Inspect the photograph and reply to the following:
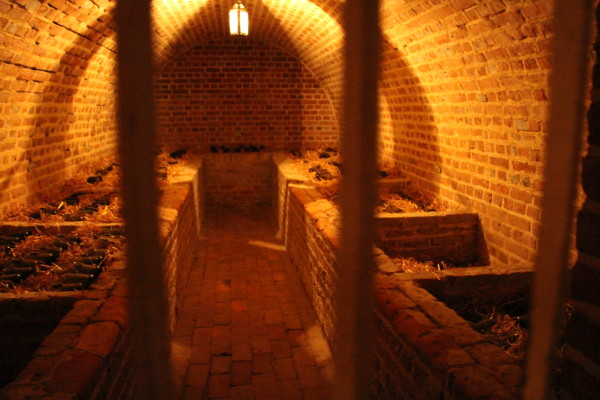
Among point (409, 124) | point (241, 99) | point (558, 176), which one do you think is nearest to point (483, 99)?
point (409, 124)

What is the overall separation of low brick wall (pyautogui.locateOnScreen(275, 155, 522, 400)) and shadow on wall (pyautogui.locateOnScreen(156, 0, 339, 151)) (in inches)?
241

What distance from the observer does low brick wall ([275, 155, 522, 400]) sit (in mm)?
1840

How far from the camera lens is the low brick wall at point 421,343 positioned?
1.84 metres

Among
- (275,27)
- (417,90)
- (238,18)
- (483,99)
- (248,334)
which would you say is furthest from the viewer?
(275,27)

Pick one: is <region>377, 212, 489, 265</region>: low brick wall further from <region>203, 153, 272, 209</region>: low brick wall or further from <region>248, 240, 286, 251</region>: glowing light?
<region>203, 153, 272, 209</region>: low brick wall

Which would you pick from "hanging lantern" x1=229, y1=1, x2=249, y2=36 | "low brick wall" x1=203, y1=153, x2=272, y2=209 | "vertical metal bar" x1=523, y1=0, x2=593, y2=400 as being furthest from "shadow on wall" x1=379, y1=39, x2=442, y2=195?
"vertical metal bar" x1=523, y1=0, x2=593, y2=400

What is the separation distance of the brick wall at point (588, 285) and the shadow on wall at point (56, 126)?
5.24 m

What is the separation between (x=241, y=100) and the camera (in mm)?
9898

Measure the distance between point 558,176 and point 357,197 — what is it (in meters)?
0.44

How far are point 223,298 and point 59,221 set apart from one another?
6.22ft

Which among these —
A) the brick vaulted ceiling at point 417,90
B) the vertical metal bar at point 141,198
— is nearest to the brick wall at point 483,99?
the brick vaulted ceiling at point 417,90

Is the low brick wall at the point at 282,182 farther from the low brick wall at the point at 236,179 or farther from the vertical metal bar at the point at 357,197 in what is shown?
the vertical metal bar at the point at 357,197

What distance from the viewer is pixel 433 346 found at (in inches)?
83.1

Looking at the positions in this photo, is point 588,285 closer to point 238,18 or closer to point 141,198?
point 141,198
